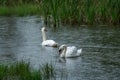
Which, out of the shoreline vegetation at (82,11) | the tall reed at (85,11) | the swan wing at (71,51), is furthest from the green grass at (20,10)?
the swan wing at (71,51)

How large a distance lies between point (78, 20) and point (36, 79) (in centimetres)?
1223

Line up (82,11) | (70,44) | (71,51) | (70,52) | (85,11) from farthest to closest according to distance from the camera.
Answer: (82,11)
(85,11)
(70,44)
(70,52)
(71,51)

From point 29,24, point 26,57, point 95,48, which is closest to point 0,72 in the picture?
point 26,57

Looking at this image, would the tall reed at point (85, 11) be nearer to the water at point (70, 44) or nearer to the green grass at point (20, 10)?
the water at point (70, 44)

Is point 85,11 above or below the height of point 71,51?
above

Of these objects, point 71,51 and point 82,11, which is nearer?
point 71,51

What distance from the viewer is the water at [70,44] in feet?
43.9

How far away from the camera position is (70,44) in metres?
18.2

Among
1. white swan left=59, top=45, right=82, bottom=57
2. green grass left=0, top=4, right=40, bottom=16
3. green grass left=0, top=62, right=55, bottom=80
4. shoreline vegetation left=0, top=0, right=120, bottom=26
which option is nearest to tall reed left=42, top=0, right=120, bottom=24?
shoreline vegetation left=0, top=0, right=120, bottom=26

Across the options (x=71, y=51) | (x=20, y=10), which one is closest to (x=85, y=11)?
(x=71, y=51)

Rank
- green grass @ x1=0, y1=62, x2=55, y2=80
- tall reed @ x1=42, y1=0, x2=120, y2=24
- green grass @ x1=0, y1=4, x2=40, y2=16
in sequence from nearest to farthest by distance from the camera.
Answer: green grass @ x1=0, y1=62, x2=55, y2=80
tall reed @ x1=42, y1=0, x2=120, y2=24
green grass @ x1=0, y1=4, x2=40, y2=16

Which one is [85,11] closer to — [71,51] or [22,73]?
[71,51]

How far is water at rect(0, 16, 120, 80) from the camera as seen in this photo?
1338cm

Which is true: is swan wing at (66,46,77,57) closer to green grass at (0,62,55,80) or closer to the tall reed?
green grass at (0,62,55,80)
